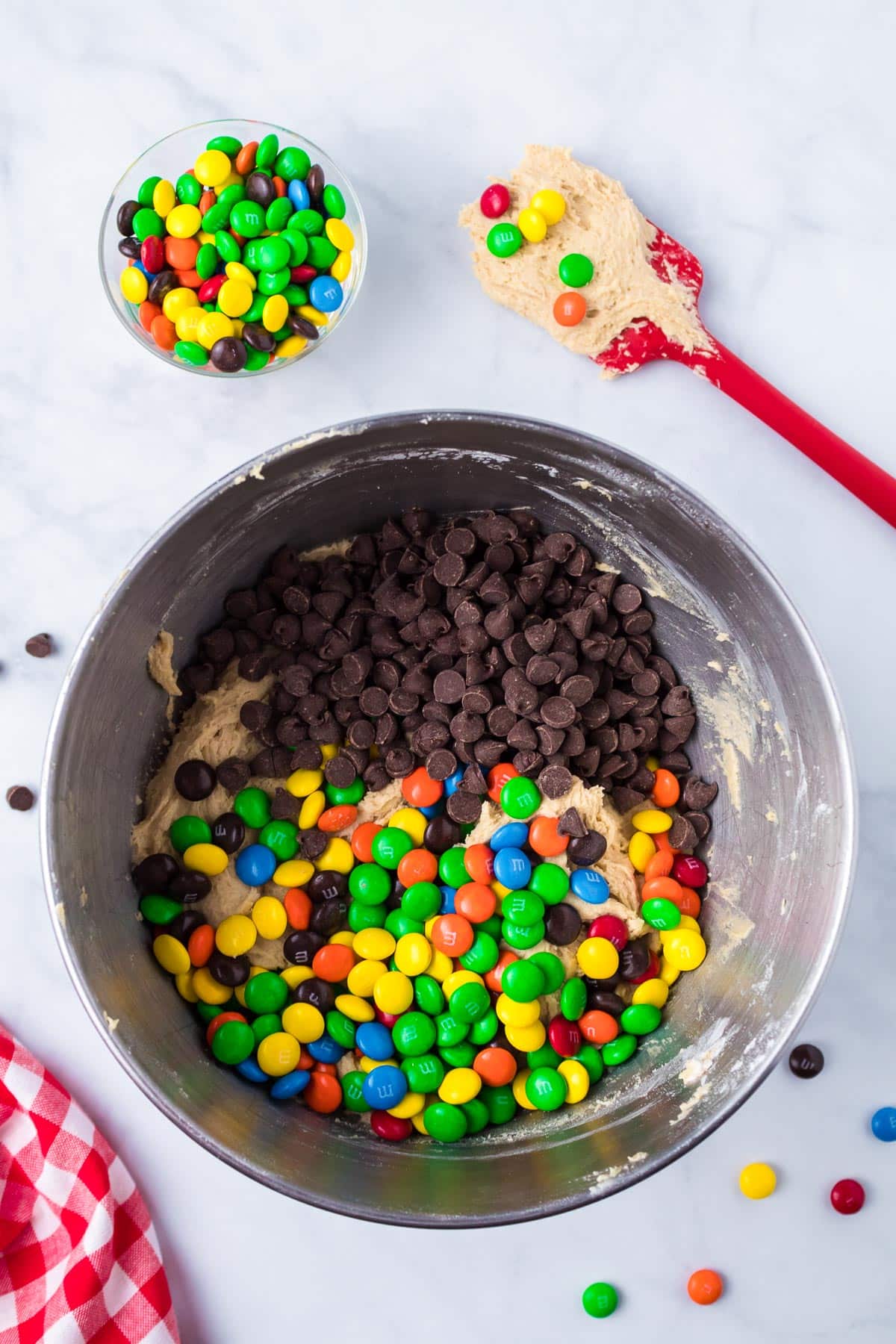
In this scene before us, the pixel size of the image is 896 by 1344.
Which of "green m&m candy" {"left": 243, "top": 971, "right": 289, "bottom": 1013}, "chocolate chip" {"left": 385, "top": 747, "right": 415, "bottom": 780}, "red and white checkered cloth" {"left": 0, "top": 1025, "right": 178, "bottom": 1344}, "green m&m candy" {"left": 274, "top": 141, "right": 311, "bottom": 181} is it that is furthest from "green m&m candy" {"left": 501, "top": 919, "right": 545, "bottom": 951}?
"green m&m candy" {"left": 274, "top": 141, "right": 311, "bottom": 181}

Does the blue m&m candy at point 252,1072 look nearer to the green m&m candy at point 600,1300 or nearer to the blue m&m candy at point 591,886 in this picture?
the blue m&m candy at point 591,886

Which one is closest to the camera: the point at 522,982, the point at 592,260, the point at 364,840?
the point at 522,982

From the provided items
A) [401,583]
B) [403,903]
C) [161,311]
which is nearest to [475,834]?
[403,903]

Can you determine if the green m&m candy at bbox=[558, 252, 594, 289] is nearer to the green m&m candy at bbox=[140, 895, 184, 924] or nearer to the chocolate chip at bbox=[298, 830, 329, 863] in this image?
the chocolate chip at bbox=[298, 830, 329, 863]

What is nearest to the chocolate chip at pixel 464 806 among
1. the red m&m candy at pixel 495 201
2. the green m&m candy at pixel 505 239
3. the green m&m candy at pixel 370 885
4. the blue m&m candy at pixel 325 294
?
the green m&m candy at pixel 505 239

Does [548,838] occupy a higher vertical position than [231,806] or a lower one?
higher

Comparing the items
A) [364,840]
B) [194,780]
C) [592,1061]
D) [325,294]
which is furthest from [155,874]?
[325,294]

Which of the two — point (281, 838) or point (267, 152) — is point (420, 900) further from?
point (267, 152)
